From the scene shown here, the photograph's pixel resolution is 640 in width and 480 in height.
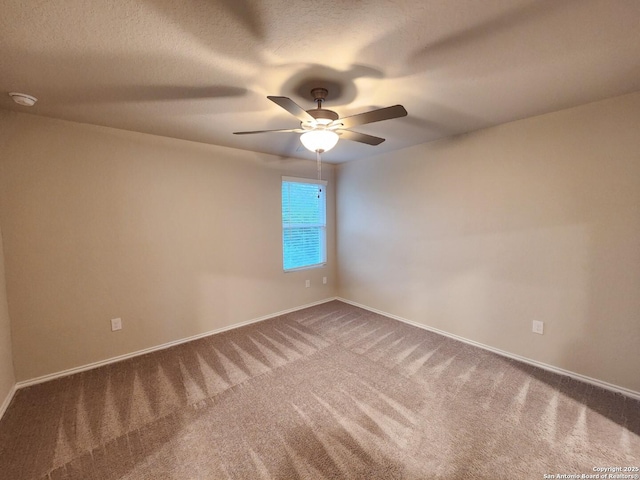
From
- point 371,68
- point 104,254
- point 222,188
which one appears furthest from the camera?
point 222,188

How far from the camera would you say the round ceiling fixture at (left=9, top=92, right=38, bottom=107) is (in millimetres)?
1813

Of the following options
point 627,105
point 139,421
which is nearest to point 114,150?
point 139,421

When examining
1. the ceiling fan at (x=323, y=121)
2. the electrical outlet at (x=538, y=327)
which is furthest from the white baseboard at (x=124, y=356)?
the electrical outlet at (x=538, y=327)

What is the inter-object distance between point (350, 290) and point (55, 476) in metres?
3.57

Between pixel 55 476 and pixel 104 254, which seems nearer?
pixel 55 476

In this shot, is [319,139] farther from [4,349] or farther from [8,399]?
[8,399]

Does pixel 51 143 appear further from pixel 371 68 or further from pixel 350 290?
pixel 350 290

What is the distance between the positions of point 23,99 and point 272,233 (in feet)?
8.34

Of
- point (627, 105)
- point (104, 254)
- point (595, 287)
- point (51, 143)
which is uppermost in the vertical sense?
point (627, 105)

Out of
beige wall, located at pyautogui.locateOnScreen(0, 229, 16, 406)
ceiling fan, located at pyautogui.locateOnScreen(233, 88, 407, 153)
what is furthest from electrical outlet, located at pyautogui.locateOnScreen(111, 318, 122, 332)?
ceiling fan, located at pyautogui.locateOnScreen(233, 88, 407, 153)

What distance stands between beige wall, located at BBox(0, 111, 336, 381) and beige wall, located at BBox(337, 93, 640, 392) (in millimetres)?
2007

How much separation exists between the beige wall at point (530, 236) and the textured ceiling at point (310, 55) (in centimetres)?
34

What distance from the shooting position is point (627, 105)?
1975 mm

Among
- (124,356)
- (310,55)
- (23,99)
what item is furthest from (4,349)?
(310,55)
